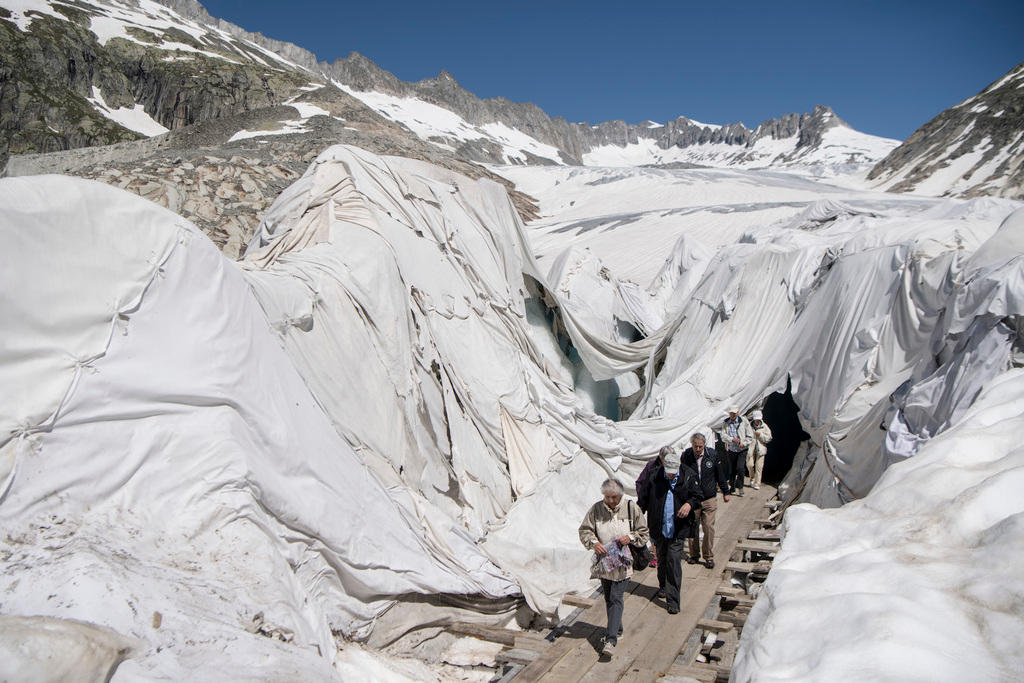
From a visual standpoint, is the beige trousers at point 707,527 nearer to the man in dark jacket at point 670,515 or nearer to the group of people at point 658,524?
the group of people at point 658,524

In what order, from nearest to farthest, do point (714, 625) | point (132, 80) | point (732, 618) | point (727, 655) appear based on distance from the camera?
point (727, 655)
point (714, 625)
point (732, 618)
point (132, 80)

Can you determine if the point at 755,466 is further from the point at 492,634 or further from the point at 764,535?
the point at 492,634

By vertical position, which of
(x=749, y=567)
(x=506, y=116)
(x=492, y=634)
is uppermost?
(x=506, y=116)

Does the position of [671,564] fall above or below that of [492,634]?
above

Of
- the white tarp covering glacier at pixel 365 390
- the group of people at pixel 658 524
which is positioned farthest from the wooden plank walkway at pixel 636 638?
the white tarp covering glacier at pixel 365 390

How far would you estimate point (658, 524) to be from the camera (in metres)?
5.47

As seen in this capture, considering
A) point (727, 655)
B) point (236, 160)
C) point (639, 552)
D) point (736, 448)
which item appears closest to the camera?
point (727, 655)

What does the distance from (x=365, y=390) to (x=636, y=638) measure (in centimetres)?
289

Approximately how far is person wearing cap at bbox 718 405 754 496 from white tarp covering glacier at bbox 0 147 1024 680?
1.90ft

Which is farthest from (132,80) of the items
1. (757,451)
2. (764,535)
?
(764,535)

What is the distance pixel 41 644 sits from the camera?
2480 mm

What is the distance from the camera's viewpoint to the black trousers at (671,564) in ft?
17.7

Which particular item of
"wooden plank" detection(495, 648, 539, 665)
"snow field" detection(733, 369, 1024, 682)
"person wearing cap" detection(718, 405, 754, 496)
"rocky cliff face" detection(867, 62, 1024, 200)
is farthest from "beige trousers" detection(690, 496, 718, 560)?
"rocky cliff face" detection(867, 62, 1024, 200)

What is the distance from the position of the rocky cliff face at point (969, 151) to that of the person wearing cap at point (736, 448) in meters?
38.7
